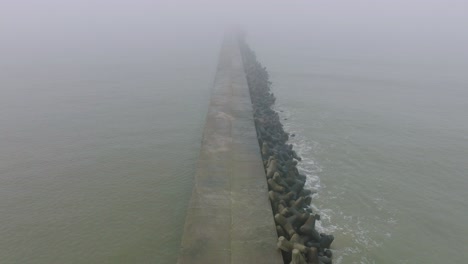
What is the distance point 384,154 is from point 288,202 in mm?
7790

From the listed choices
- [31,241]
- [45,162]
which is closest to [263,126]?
[45,162]

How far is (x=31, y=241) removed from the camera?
444 inches

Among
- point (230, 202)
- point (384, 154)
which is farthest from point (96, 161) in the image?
point (384, 154)

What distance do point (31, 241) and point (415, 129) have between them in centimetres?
1824

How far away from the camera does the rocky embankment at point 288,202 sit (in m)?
10.0

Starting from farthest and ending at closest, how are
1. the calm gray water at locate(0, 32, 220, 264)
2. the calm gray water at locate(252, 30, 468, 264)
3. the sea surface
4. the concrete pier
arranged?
the calm gray water at locate(252, 30, 468, 264)
the sea surface
the calm gray water at locate(0, 32, 220, 264)
the concrete pier

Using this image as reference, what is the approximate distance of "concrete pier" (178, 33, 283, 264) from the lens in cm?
982

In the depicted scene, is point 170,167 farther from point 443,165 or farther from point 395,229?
point 443,165

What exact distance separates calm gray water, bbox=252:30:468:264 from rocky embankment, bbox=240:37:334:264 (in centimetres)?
80

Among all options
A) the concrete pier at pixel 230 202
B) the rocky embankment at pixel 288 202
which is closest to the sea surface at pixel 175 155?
the rocky embankment at pixel 288 202

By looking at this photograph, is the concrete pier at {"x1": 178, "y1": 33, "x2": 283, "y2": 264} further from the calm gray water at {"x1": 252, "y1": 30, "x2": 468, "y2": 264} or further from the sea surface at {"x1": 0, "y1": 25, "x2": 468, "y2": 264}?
the calm gray water at {"x1": 252, "y1": 30, "x2": 468, "y2": 264}

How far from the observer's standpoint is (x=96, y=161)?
1623cm

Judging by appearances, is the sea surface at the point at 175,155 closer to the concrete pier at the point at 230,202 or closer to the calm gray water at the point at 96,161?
the calm gray water at the point at 96,161

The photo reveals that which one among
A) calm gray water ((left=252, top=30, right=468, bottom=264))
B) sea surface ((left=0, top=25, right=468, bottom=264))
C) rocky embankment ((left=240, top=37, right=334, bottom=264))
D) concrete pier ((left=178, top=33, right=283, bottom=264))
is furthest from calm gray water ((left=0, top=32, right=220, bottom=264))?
calm gray water ((left=252, top=30, right=468, bottom=264))
